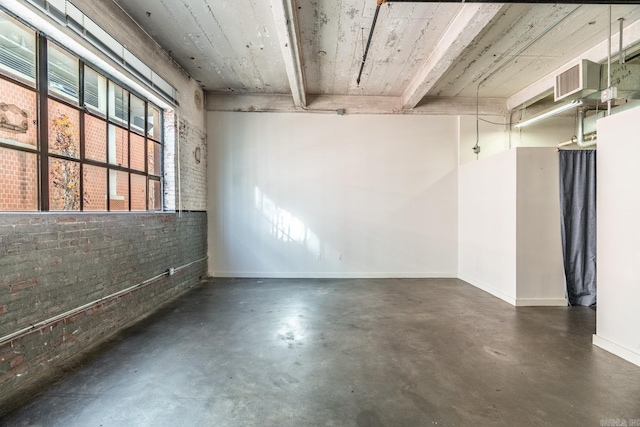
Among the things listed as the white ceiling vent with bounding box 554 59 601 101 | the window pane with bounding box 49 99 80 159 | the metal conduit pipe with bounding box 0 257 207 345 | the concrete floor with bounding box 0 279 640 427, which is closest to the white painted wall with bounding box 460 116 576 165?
the white ceiling vent with bounding box 554 59 601 101

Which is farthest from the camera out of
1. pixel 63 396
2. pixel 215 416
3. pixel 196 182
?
pixel 196 182

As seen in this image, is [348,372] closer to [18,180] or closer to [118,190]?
[18,180]

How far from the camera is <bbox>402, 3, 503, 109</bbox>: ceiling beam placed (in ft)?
9.54

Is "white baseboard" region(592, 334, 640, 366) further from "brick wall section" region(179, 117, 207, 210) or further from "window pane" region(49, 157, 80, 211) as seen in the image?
"brick wall section" region(179, 117, 207, 210)

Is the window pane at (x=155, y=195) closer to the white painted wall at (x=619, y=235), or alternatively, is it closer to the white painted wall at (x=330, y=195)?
the white painted wall at (x=330, y=195)

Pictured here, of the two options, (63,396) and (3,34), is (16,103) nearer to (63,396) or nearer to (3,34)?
(3,34)

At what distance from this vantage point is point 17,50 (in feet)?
7.40

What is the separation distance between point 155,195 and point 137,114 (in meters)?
1.17

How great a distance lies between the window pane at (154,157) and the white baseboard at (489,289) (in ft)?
18.7

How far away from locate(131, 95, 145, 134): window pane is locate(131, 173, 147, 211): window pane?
666 mm

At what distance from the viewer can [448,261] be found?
5.76 meters

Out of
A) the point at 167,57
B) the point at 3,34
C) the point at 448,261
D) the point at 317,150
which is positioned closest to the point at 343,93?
the point at 317,150

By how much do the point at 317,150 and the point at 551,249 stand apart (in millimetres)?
4222

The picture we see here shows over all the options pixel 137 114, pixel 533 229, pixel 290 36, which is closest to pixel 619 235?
pixel 533 229
